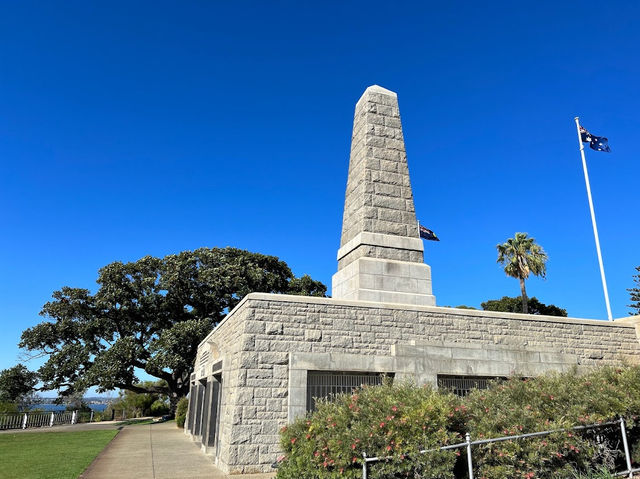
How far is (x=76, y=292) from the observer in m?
28.4

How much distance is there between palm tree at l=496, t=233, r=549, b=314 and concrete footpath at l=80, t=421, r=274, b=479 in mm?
26988

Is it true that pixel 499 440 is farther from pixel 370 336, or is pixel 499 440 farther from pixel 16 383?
pixel 16 383

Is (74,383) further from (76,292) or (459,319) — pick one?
A: (459,319)

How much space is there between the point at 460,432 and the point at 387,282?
5780mm

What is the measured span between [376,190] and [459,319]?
4.39 m

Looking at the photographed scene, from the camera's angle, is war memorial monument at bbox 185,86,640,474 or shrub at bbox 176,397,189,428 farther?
shrub at bbox 176,397,189,428

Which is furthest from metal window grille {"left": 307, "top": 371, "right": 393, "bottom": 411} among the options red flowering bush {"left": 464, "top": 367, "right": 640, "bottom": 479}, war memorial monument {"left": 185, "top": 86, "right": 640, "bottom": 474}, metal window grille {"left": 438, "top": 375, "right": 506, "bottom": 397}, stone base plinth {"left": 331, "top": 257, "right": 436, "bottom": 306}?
red flowering bush {"left": 464, "top": 367, "right": 640, "bottom": 479}

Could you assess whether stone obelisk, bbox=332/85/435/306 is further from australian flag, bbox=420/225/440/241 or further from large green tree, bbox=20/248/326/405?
large green tree, bbox=20/248/326/405

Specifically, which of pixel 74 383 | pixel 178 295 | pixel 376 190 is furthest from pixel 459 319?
pixel 74 383

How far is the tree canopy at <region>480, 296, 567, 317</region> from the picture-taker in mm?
39656

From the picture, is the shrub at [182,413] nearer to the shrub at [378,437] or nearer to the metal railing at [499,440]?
the shrub at [378,437]

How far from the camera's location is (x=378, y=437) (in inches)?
242

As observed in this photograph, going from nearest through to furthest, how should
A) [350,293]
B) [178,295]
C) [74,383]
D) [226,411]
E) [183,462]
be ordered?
[226,411] < [183,462] < [350,293] < [74,383] < [178,295]

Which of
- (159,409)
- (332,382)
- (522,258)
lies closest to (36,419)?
(159,409)
